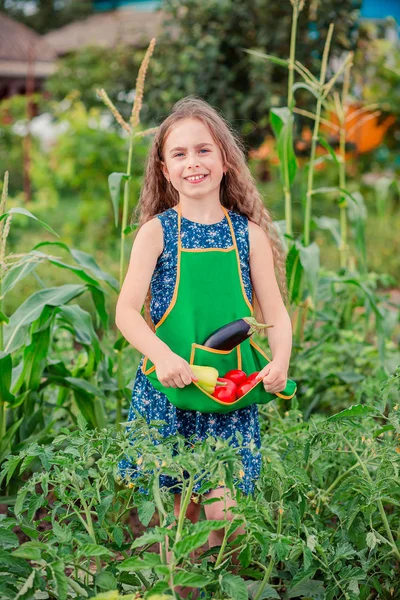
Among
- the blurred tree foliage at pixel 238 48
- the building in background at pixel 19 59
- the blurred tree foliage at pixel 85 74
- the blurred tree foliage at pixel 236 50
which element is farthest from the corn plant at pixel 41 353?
the building in background at pixel 19 59

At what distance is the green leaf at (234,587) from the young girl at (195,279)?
0.38 meters

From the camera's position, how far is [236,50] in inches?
248

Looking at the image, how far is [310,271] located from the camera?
9.73 feet

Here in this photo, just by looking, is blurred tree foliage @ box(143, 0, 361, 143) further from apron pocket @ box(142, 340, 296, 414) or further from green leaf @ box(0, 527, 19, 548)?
green leaf @ box(0, 527, 19, 548)

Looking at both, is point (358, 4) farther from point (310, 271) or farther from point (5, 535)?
point (5, 535)

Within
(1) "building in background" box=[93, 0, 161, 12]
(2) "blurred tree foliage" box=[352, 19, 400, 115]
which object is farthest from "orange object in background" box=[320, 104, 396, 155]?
(1) "building in background" box=[93, 0, 161, 12]

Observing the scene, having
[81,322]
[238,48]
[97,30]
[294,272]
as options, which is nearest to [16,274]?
[81,322]

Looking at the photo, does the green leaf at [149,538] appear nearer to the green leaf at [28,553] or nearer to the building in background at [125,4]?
the green leaf at [28,553]

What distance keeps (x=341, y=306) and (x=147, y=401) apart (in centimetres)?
174

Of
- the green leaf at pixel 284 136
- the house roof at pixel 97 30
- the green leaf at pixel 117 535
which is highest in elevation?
the house roof at pixel 97 30

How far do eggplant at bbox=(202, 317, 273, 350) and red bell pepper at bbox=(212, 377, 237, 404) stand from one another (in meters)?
0.09

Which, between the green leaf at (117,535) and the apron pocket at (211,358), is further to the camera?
the apron pocket at (211,358)

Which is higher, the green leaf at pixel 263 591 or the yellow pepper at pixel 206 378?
the yellow pepper at pixel 206 378

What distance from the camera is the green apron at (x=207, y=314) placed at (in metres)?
1.93
